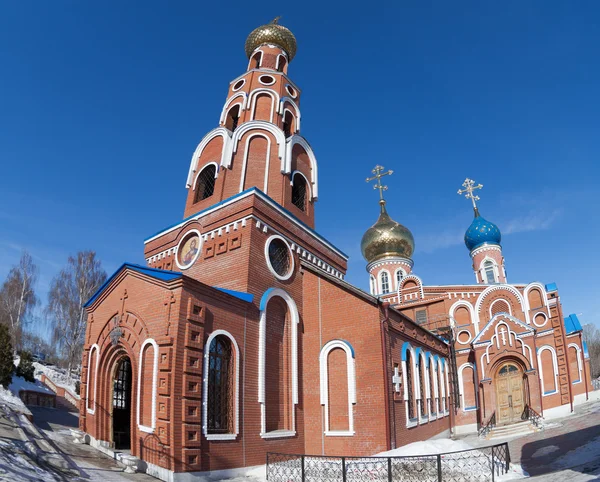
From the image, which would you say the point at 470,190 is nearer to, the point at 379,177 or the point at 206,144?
the point at 379,177

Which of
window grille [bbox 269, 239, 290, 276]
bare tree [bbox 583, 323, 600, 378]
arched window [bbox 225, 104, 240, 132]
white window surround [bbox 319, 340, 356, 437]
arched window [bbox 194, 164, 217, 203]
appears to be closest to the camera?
white window surround [bbox 319, 340, 356, 437]

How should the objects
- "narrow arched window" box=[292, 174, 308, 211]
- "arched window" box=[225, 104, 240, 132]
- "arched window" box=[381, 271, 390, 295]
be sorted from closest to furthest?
"narrow arched window" box=[292, 174, 308, 211] < "arched window" box=[225, 104, 240, 132] < "arched window" box=[381, 271, 390, 295]

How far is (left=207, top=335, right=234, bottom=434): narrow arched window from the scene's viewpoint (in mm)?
10039

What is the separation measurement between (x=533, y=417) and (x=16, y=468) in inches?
661

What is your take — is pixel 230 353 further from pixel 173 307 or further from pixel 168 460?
pixel 168 460

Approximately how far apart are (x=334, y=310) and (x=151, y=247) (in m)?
6.38

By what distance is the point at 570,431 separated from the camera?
14.3 m

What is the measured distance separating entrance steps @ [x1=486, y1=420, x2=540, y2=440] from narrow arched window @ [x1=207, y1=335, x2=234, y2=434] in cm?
1076

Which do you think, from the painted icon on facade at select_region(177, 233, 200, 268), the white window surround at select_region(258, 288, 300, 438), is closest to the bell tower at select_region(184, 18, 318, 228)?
the painted icon on facade at select_region(177, 233, 200, 268)

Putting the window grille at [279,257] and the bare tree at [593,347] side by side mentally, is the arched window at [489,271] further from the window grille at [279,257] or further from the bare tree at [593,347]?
the bare tree at [593,347]

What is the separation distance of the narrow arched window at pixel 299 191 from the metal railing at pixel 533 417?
11262 millimetres

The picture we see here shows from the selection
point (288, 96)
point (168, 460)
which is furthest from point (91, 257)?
point (168, 460)

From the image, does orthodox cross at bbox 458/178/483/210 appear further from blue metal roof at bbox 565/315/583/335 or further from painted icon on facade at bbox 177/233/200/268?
painted icon on facade at bbox 177/233/200/268

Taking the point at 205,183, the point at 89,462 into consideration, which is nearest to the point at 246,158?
the point at 205,183
